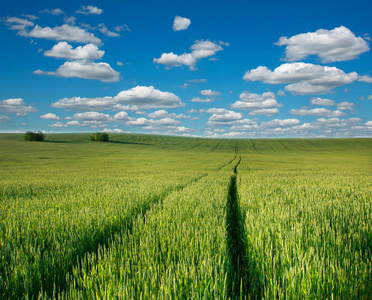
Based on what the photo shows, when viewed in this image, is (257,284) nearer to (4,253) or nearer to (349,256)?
(349,256)

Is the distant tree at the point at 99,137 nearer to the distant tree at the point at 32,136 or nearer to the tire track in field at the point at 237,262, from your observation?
the distant tree at the point at 32,136

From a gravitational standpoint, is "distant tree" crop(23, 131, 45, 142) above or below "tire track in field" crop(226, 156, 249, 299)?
above

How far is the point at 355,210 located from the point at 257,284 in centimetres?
443

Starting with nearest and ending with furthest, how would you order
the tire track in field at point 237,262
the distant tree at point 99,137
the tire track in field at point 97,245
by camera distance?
1. the tire track in field at point 237,262
2. the tire track in field at point 97,245
3. the distant tree at point 99,137

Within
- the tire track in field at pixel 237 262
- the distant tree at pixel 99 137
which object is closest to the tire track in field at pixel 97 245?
the tire track in field at pixel 237 262

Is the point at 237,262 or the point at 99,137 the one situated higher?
the point at 99,137

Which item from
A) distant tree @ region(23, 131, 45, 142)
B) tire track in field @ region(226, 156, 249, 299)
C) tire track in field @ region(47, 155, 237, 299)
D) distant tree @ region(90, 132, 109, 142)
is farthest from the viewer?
distant tree @ region(90, 132, 109, 142)

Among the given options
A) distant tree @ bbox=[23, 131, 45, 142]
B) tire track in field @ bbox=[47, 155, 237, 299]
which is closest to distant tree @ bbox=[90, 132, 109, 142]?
distant tree @ bbox=[23, 131, 45, 142]

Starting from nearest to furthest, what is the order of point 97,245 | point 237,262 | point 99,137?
1. point 237,262
2. point 97,245
3. point 99,137

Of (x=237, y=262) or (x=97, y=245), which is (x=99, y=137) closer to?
(x=97, y=245)

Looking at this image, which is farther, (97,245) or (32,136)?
(32,136)

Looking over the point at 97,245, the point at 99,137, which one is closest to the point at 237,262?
the point at 97,245

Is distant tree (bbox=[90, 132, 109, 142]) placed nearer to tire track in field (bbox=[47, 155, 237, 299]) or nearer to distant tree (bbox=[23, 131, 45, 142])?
distant tree (bbox=[23, 131, 45, 142])

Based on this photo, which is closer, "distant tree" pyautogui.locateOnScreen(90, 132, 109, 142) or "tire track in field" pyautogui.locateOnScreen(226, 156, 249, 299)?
"tire track in field" pyautogui.locateOnScreen(226, 156, 249, 299)
